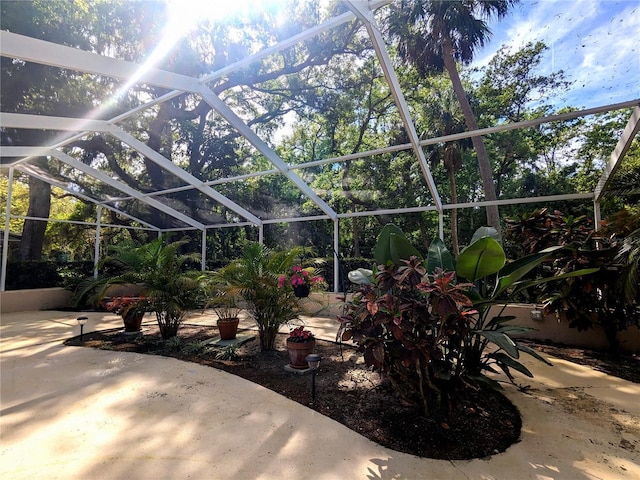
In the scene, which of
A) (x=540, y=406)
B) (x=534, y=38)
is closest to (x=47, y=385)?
(x=540, y=406)

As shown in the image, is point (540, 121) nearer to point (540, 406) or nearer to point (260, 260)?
point (540, 406)

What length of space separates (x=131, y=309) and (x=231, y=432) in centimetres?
408

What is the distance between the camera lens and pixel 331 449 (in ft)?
7.23

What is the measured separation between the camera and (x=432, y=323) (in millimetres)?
2375

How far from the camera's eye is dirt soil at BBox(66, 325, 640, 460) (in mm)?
2309

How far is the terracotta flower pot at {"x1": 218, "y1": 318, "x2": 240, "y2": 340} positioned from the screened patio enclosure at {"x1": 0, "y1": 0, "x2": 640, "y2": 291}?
2904mm

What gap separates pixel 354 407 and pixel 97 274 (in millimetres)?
8746

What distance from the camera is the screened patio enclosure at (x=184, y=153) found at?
3723 millimetres

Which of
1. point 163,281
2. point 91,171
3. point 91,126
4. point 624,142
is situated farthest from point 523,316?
point 91,171

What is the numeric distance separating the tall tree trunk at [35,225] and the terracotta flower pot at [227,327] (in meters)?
8.60

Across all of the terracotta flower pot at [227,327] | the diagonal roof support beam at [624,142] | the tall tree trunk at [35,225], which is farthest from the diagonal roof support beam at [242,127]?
the tall tree trunk at [35,225]

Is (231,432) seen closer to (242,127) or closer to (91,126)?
(242,127)

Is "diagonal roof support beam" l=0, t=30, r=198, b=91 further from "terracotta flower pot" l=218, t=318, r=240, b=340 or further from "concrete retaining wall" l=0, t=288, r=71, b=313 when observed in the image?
"concrete retaining wall" l=0, t=288, r=71, b=313

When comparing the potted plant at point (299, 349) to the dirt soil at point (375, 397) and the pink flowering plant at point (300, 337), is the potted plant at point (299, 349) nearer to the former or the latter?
the pink flowering plant at point (300, 337)
